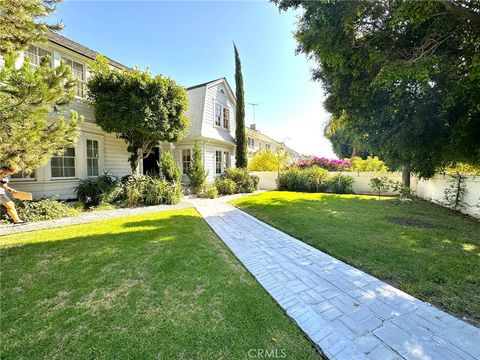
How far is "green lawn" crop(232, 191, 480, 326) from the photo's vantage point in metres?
3.06

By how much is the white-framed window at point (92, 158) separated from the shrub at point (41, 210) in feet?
9.22

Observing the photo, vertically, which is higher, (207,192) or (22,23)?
(22,23)

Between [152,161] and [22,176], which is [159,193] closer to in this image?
[22,176]

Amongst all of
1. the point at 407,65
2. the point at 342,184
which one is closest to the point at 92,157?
the point at 407,65

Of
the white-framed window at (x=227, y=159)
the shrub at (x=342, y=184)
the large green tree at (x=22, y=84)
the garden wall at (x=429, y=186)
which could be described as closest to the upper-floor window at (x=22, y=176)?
the large green tree at (x=22, y=84)

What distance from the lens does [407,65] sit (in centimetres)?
420

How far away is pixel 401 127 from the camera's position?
24.1 ft

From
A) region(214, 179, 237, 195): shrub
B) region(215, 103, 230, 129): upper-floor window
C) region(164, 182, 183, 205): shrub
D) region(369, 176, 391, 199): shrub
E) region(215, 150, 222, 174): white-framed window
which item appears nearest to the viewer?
region(369, 176, 391, 199): shrub

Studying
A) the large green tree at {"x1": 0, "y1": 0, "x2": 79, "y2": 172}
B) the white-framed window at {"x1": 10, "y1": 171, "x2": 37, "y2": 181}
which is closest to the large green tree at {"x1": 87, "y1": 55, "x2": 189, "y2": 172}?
the white-framed window at {"x1": 10, "y1": 171, "x2": 37, "y2": 181}

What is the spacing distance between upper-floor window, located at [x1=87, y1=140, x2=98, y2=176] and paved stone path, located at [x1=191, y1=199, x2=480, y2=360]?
902cm

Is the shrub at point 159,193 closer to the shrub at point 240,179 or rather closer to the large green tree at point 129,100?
the large green tree at point 129,100

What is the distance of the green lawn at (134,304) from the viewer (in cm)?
207

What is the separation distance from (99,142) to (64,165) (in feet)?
5.85

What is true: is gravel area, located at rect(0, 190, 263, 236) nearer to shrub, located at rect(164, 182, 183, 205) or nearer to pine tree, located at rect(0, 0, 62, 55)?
shrub, located at rect(164, 182, 183, 205)
